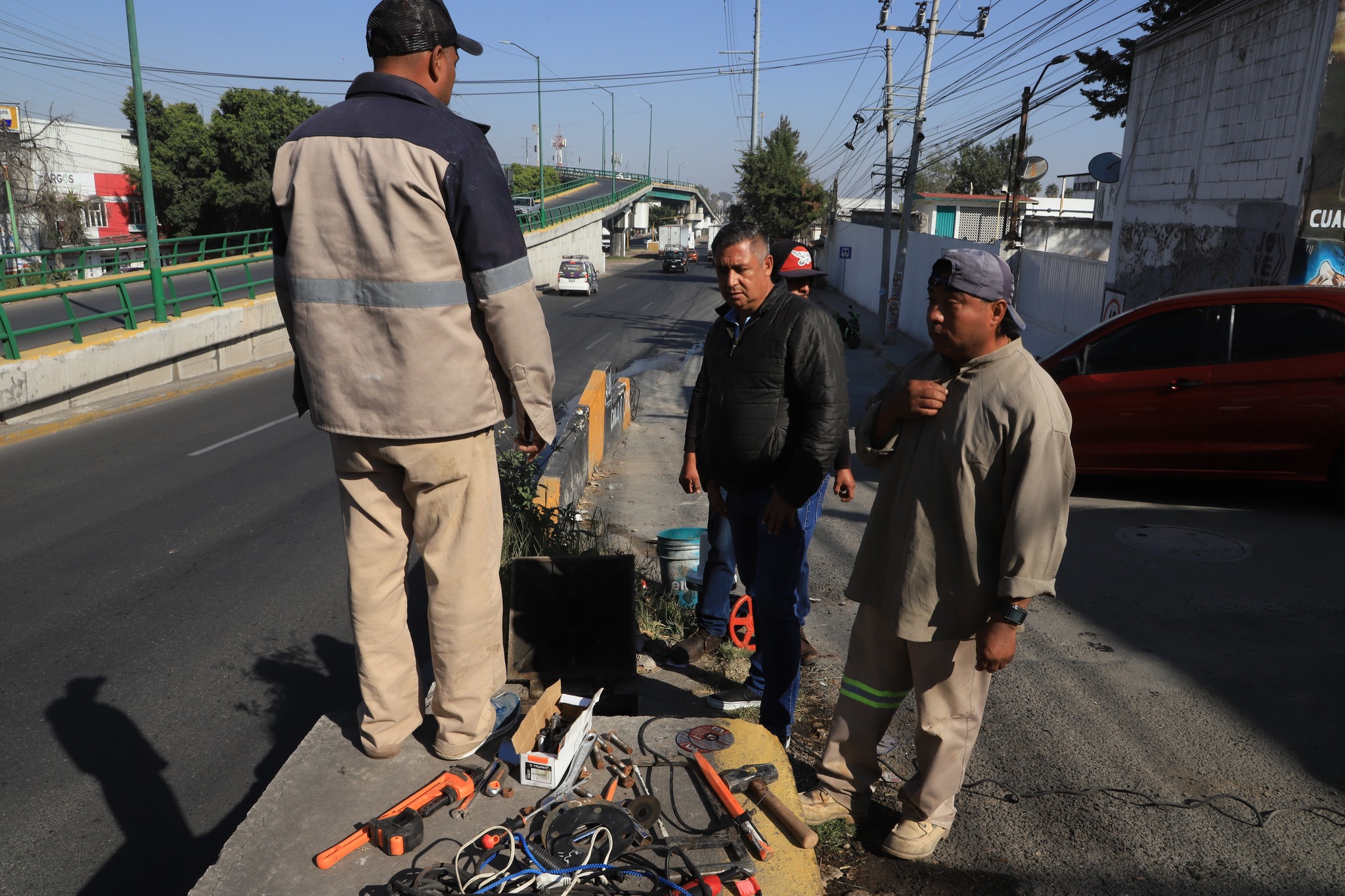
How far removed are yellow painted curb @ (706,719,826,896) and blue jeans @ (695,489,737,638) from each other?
1.58 m

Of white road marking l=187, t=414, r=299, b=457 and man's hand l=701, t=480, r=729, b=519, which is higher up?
man's hand l=701, t=480, r=729, b=519

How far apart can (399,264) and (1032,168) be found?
18.0 metres

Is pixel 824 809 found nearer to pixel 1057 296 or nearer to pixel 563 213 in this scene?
pixel 1057 296

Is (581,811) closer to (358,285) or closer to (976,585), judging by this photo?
(976,585)

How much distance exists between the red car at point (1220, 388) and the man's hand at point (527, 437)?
Result: 654 centimetres

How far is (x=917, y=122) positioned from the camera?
24547mm

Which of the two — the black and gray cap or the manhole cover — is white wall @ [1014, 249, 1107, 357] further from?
the black and gray cap

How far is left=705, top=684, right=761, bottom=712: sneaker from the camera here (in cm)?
402

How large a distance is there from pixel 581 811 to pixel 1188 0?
28.4 metres

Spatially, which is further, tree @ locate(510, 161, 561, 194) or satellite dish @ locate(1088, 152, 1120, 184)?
tree @ locate(510, 161, 561, 194)

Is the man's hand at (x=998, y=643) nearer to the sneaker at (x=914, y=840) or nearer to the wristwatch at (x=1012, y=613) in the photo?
the wristwatch at (x=1012, y=613)

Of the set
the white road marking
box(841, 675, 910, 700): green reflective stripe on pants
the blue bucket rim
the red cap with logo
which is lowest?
the white road marking

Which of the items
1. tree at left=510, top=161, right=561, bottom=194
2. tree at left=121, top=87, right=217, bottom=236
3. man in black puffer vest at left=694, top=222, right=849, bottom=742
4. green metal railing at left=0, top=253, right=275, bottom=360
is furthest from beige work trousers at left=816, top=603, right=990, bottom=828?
tree at left=510, top=161, right=561, bottom=194

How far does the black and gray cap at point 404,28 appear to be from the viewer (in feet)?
8.30
